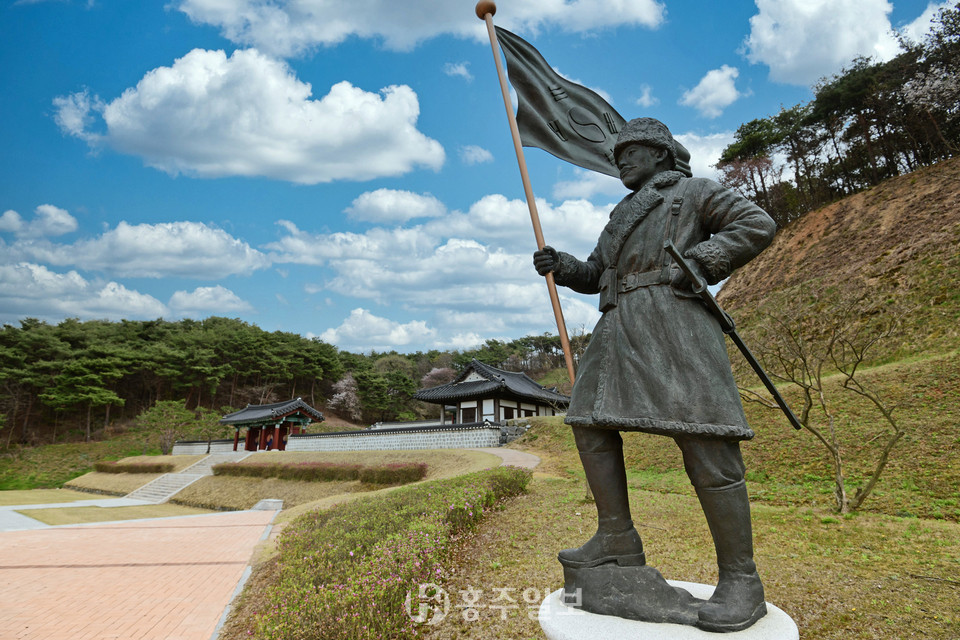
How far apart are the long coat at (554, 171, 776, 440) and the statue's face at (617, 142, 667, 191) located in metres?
0.08

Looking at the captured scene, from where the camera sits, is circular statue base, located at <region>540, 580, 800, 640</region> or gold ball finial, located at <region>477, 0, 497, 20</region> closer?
circular statue base, located at <region>540, 580, 800, 640</region>

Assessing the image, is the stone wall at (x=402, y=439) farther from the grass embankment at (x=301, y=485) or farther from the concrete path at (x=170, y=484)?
the concrete path at (x=170, y=484)

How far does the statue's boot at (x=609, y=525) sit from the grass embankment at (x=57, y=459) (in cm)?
3227

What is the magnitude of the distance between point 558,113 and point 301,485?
1837cm

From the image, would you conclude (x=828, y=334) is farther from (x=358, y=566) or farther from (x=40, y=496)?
(x=40, y=496)

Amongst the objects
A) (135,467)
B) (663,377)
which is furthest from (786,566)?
(135,467)

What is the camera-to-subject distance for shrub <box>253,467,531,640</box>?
3.67m

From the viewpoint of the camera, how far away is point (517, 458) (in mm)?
17938

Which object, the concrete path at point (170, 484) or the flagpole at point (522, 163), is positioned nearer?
the flagpole at point (522, 163)

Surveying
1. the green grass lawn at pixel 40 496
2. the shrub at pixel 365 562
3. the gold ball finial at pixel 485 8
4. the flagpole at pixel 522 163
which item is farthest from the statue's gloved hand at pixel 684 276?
the green grass lawn at pixel 40 496

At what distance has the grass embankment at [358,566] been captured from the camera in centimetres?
369

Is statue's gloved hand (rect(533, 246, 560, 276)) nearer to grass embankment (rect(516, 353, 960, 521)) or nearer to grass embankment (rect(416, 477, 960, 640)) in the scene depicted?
grass embankment (rect(416, 477, 960, 640))

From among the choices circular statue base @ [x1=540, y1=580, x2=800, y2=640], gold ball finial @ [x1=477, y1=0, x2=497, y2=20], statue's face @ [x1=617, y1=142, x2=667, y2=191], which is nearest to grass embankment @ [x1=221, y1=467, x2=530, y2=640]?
circular statue base @ [x1=540, y1=580, x2=800, y2=640]

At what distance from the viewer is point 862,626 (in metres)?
3.42
